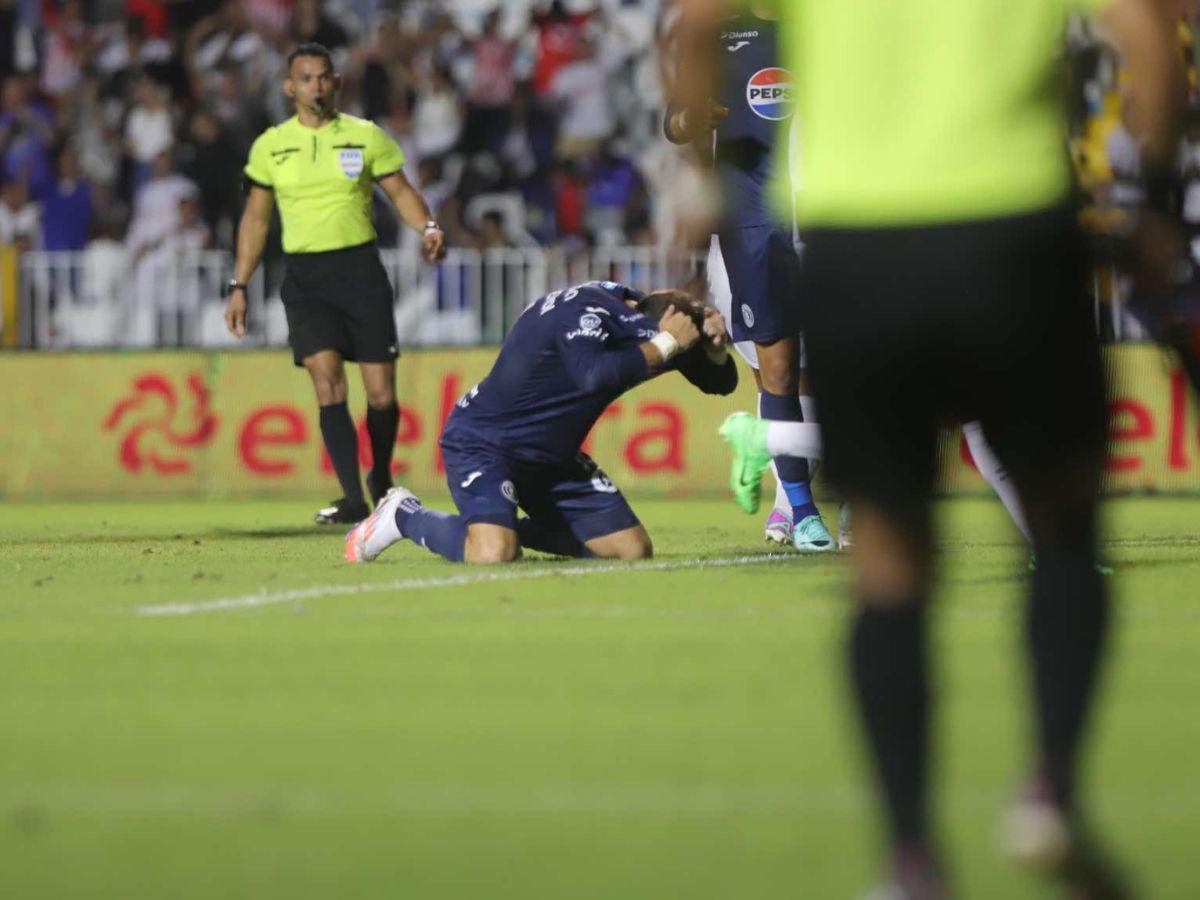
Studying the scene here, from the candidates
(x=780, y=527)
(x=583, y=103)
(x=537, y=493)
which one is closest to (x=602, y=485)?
(x=537, y=493)

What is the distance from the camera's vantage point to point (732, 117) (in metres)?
10.8

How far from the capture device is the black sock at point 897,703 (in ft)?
11.8

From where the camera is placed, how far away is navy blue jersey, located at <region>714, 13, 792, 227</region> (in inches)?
420

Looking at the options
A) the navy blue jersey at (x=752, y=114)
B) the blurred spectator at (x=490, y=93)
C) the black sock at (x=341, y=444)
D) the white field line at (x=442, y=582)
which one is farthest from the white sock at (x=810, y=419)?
the blurred spectator at (x=490, y=93)

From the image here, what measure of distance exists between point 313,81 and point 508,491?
4314mm

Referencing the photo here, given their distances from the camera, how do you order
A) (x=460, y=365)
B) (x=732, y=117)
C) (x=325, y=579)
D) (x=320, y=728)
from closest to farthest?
1. (x=320, y=728)
2. (x=325, y=579)
3. (x=732, y=117)
4. (x=460, y=365)

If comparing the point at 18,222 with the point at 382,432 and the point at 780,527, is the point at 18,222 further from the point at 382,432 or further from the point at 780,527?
the point at 780,527

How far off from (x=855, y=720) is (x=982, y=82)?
99 centimetres

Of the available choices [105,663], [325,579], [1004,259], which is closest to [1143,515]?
[325,579]

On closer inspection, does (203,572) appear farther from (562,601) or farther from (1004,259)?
(1004,259)

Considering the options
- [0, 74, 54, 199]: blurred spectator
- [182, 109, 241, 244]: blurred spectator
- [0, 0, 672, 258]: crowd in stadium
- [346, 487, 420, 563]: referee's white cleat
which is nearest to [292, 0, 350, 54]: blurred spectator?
[0, 0, 672, 258]: crowd in stadium

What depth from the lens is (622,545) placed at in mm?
9914

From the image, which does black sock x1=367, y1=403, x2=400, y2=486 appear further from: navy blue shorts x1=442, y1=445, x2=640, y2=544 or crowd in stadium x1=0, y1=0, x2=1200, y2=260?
crowd in stadium x1=0, y1=0, x2=1200, y2=260

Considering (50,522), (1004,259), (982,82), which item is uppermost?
(982,82)
